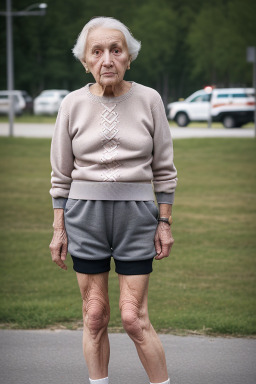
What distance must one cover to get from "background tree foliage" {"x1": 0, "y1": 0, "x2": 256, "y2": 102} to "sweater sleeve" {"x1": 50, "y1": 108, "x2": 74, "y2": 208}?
5873 centimetres

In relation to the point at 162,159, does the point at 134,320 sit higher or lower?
lower

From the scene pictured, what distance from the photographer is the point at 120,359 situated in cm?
457

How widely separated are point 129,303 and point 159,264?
4361 millimetres

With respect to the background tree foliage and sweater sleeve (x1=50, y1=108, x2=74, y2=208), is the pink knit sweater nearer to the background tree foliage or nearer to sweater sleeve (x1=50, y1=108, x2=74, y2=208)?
sweater sleeve (x1=50, y1=108, x2=74, y2=208)

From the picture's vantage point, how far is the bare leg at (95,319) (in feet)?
11.3

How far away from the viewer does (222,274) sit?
283 inches

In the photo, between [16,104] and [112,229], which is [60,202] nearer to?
[112,229]

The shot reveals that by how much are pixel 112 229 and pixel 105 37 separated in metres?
0.83

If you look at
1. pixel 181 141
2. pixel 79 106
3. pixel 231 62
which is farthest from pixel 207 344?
pixel 231 62

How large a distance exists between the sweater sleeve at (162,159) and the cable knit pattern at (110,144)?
0.19m

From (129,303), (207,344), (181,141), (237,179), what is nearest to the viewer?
(129,303)

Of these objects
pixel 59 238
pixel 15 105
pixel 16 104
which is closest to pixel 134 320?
pixel 59 238

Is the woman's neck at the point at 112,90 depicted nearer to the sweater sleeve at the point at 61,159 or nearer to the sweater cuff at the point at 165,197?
the sweater sleeve at the point at 61,159

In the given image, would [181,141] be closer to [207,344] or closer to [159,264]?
[159,264]
